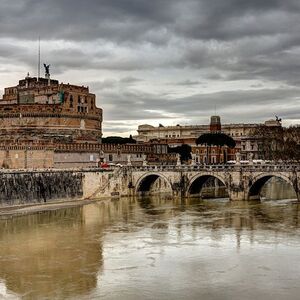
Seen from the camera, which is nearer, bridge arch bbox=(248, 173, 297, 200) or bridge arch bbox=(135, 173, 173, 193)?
bridge arch bbox=(248, 173, 297, 200)

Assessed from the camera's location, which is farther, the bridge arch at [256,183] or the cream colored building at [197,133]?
the cream colored building at [197,133]

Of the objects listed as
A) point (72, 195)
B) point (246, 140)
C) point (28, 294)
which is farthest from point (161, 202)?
point (246, 140)

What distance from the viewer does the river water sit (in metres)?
23.2

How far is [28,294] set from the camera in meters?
22.8

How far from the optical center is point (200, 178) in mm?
57594

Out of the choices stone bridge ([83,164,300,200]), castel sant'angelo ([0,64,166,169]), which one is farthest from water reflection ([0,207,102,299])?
castel sant'angelo ([0,64,166,169])

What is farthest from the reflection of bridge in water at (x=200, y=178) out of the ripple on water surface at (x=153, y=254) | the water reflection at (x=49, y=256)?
the water reflection at (x=49, y=256)

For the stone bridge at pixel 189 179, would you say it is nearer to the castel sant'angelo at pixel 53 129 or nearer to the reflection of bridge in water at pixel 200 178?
the reflection of bridge in water at pixel 200 178

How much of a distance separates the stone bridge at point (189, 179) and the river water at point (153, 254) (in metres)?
5.41

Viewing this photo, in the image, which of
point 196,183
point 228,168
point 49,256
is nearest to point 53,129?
point 196,183

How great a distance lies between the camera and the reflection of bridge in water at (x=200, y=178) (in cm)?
5134

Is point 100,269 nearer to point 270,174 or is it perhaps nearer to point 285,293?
point 285,293

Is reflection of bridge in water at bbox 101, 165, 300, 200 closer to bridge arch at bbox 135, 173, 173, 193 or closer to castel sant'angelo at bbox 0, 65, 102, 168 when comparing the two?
bridge arch at bbox 135, 173, 173, 193

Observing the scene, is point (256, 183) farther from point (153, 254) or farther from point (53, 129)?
point (53, 129)
